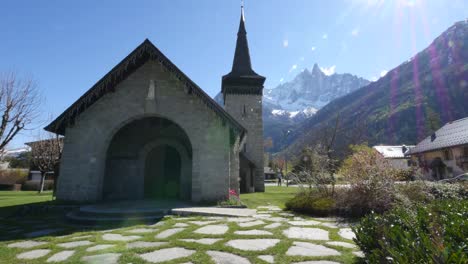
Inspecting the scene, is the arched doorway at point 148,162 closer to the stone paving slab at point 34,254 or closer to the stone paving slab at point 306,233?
the stone paving slab at point 306,233

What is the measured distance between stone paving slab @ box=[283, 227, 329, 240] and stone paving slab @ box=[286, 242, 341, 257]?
0.60 meters

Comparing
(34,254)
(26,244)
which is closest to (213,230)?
(34,254)

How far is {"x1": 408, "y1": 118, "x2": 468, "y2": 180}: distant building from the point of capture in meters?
27.2

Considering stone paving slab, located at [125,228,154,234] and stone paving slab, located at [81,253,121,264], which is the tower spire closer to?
stone paving slab, located at [125,228,154,234]

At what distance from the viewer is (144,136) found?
42.4 feet

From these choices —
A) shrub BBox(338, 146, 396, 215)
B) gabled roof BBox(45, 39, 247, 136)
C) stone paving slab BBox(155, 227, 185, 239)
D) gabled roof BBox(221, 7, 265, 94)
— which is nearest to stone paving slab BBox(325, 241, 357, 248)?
stone paving slab BBox(155, 227, 185, 239)

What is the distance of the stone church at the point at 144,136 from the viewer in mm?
10438

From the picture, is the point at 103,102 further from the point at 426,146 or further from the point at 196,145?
the point at 426,146

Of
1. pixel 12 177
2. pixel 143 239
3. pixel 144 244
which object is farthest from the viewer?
pixel 12 177

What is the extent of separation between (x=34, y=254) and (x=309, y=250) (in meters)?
4.80

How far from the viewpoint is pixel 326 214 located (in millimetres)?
8086

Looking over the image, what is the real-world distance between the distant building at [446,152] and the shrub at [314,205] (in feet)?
84.7

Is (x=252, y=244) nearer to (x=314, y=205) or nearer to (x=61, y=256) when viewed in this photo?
(x=61, y=256)

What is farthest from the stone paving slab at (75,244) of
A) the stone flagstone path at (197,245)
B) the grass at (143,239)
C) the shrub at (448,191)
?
the shrub at (448,191)
